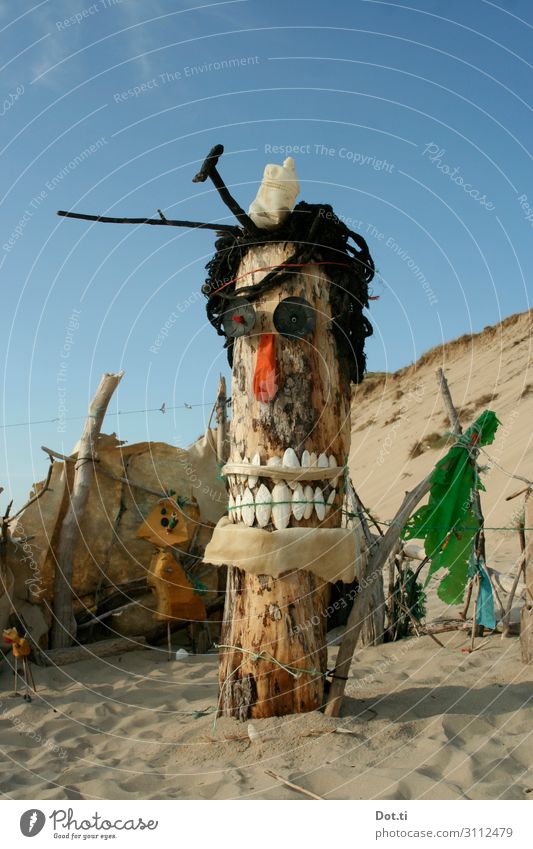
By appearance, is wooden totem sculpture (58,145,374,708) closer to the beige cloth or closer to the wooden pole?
the beige cloth

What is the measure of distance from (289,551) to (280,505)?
0.88 feet

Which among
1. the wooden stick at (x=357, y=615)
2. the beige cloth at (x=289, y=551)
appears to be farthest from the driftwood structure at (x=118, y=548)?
the beige cloth at (x=289, y=551)

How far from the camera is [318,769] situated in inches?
141

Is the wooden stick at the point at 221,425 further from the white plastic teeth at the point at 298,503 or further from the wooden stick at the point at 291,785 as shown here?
the wooden stick at the point at 291,785

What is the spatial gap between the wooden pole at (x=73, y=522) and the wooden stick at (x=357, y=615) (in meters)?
3.73

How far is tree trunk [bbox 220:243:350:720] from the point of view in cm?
414

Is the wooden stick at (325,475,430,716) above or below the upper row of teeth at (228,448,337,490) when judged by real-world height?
below

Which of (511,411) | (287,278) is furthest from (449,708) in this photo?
(511,411)

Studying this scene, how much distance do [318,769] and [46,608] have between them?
4375mm

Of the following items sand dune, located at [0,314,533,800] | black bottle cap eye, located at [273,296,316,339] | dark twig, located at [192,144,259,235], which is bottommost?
sand dune, located at [0,314,533,800]

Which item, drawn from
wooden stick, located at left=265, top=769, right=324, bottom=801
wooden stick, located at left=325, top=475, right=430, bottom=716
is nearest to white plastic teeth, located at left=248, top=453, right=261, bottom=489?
wooden stick, located at left=325, top=475, right=430, bottom=716

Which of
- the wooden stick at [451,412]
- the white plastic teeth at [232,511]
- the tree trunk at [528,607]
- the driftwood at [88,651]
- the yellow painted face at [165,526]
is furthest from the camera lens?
the yellow painted face at [165,526]

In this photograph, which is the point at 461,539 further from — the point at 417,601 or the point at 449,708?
the point at 417,601

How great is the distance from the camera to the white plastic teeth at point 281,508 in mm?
4137
